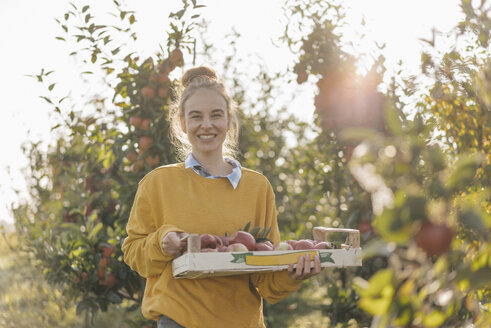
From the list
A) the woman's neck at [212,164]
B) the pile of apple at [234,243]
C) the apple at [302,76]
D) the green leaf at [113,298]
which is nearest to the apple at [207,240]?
the pile of apple at [234,243]

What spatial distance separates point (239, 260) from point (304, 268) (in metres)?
0.25

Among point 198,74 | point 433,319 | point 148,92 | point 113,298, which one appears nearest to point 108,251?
point 113,298

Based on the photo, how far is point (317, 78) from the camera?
161 inches

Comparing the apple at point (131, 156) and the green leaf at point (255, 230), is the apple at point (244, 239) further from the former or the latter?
the apple at point (131, 156)

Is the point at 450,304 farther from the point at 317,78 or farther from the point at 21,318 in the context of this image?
the point at 21,318

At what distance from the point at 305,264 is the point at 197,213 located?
479 millimetres

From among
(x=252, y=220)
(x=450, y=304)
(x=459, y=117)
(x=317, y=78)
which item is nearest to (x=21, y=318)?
(x=317, y=78)

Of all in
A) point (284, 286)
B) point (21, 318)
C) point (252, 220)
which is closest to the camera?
point (284, 286)

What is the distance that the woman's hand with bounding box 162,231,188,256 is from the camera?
6.72 feet

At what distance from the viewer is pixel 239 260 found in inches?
77.0

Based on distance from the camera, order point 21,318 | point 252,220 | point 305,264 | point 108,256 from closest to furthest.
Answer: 1. point 305,264
2. point 252,220
3. point 108,256
4. point 21,318

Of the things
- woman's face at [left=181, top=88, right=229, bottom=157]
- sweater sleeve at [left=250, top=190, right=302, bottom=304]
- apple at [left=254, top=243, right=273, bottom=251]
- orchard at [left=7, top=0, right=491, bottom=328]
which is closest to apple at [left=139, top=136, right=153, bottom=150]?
orchard at [left=7, top=0, right=491, bottom=328]

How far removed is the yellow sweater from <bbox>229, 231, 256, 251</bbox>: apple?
0.54ft

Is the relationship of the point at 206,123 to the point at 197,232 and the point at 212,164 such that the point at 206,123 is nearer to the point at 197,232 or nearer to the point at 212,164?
the point at 212,164
